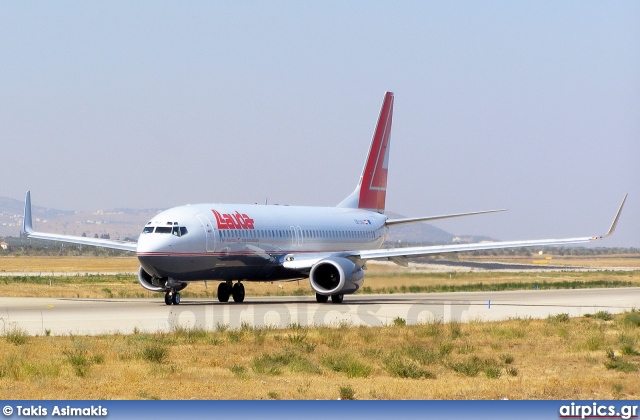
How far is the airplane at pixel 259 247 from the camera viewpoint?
130ft

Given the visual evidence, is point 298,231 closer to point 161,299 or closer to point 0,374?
point 161,299

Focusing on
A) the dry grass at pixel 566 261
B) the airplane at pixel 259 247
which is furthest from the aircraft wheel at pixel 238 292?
the dry grass at pixel 566 261

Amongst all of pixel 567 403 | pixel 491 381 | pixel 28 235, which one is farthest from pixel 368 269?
pixel 567 403

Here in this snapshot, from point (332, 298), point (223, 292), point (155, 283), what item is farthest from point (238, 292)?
point (332, 298)

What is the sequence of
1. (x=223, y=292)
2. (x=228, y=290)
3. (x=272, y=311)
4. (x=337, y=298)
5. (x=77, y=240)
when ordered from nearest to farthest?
(x=272, y=311)
(x=337, y=298)
(x=223, y=292)
(x=228, y=290)
(x=77, y=240)

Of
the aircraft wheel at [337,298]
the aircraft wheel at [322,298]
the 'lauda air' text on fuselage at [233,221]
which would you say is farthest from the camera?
the aircraft wheel at [322,298]

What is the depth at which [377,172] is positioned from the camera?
5628 cm

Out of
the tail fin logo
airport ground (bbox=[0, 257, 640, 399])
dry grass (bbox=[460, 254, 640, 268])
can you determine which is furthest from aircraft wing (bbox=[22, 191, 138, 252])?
dry grass (bbox=[460, 254, 640, 268])

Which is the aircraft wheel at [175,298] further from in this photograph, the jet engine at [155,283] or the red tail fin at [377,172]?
the red tail fin at [377,172]

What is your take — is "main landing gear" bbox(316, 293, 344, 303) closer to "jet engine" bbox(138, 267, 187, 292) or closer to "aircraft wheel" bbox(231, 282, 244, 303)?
"aircraft wheel" bbox(231, 282, 244, 303)

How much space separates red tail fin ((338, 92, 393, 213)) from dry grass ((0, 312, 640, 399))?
85.5 feet

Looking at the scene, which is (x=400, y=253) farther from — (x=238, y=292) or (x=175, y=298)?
(x=175, y=298)

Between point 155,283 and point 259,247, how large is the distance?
4.34 meters

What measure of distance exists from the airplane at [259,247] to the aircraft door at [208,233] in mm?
37
